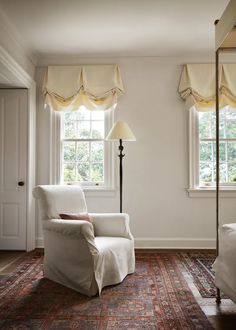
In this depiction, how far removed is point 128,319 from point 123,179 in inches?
102

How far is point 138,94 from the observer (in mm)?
5039

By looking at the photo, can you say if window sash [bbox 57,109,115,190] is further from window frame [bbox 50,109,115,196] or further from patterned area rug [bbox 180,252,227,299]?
patterned area rug [bbox 180,252,227,299]

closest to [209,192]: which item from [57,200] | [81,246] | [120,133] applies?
[120,133]

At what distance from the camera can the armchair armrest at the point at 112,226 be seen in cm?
381

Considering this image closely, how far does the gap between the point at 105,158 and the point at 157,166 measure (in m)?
0.76

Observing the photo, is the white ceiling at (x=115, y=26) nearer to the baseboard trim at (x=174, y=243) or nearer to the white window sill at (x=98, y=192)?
the white window sill at (x=98, y=192)

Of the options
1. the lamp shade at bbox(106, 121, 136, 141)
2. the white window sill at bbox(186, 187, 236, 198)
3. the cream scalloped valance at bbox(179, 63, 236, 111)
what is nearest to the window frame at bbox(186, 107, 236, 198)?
the white window sill at bbox(186, 187, 236, 198)

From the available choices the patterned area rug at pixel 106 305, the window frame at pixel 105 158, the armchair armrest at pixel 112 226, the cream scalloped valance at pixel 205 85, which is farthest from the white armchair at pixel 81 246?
the cream scalloped valance at pixel 205 85

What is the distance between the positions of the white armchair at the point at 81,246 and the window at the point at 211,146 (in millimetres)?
1726

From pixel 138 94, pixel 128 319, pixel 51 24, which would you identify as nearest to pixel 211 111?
pixel 138 94

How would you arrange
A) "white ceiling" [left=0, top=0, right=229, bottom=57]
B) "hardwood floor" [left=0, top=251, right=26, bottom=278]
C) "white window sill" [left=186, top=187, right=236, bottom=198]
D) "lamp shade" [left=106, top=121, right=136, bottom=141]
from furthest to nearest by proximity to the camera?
"white window sill" [left=186, top=187, right=236, bottom=198], "lamp shade" [left=106, top=121, right=136, bottom=141], "hardwood floor" [left=0, top=251, right=26, bottom=278], "white ceiling" [left=0, top=0, right=229, bottom=57]

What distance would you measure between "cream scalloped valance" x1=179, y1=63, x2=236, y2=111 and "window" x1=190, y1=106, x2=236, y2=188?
0.66 feet

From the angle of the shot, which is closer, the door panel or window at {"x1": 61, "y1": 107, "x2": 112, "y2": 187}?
the door panel

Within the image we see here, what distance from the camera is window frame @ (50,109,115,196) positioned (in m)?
5.03
